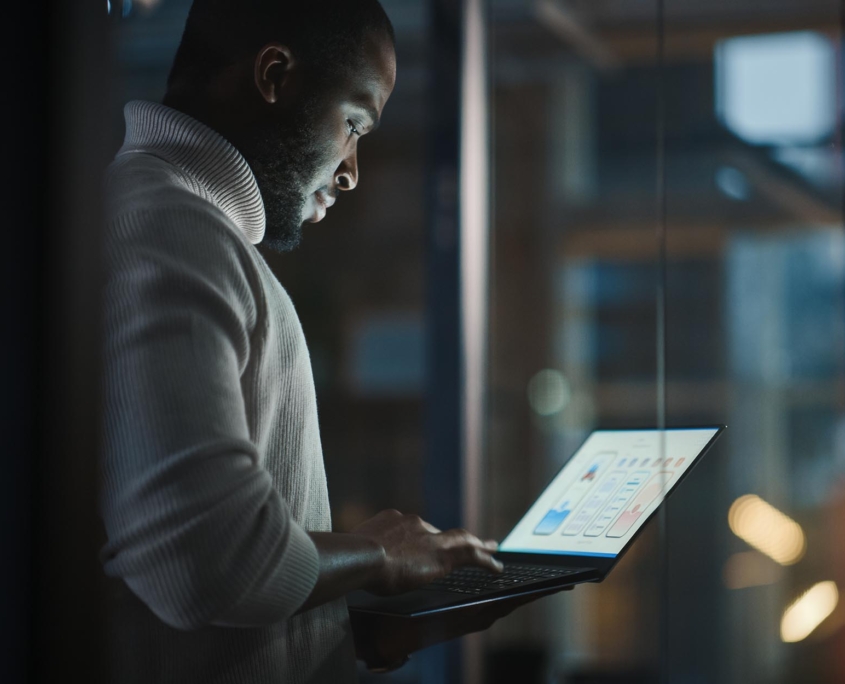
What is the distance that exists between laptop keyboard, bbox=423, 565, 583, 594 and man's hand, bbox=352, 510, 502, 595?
3 centimetres

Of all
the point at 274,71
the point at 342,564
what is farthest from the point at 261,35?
the point at 342,564

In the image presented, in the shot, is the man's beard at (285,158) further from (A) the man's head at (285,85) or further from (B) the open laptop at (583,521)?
(B) the open laptop at (583,521)

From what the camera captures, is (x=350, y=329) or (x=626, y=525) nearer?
(x=626, y=525)

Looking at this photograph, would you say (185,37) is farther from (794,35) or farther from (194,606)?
(794,35)

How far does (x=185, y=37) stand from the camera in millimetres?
873

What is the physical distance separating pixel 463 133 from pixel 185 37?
1021mm

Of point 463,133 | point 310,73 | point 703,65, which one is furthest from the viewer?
point 703,65

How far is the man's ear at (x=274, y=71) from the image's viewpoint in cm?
83

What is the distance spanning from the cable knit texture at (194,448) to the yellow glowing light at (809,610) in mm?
1671

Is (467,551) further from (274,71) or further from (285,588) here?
(274,71)

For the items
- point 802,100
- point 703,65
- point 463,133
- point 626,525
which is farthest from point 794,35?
point 626,525

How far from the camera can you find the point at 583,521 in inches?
39.5

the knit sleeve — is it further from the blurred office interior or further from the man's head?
the blurred office interior

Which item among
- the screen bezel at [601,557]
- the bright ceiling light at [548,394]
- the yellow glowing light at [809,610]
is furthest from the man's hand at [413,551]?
the bright ceiling light at [548,394]
